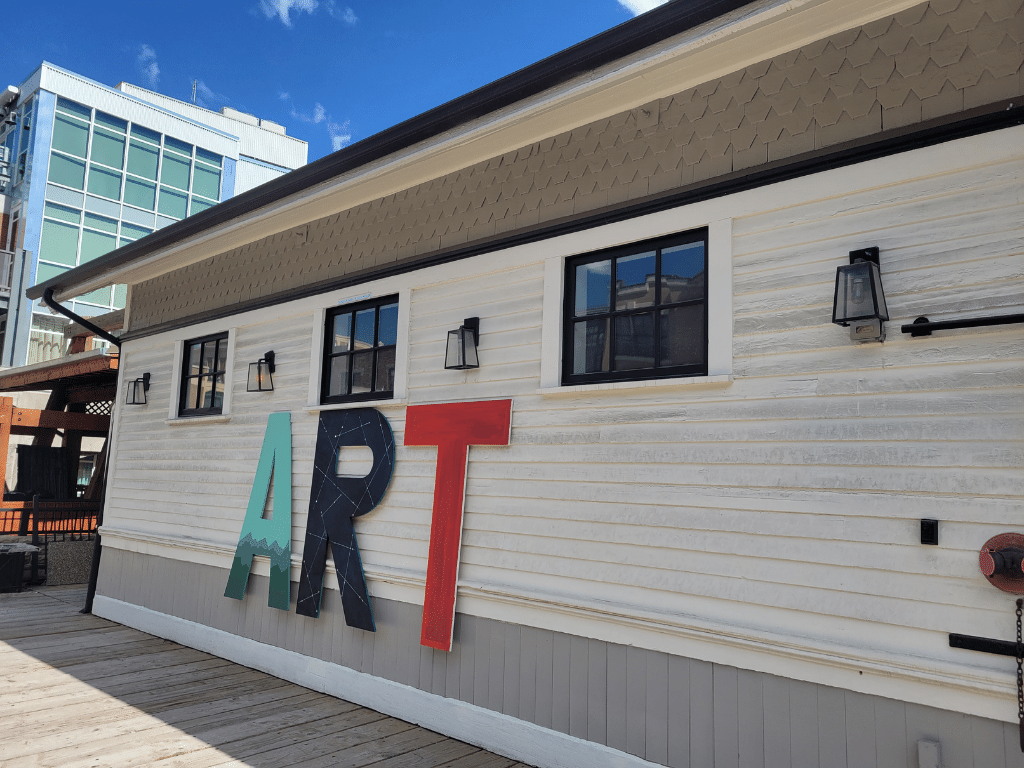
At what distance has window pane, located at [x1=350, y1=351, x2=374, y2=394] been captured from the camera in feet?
15.4

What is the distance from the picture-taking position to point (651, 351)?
3305mm

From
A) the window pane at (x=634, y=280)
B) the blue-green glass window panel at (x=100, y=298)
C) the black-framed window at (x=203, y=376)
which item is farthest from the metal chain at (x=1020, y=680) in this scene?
the blue-green glass window panel at (x=100, y=298)

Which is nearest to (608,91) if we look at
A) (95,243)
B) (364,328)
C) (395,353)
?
(395,353)

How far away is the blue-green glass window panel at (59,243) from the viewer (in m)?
15.3

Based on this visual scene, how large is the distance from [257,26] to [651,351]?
26882 mm

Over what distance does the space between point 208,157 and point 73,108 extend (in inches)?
129

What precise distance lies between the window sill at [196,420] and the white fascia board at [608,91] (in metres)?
1.85

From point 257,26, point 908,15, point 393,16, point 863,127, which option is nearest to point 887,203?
point 863,127

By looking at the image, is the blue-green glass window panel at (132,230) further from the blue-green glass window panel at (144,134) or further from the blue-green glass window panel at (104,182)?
the blue-green glass window panel at (144,134)

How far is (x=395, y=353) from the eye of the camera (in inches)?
177

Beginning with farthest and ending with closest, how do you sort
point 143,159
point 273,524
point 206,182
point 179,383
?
point 206,182 → point 143,159 → point 179,383 → point 273,524

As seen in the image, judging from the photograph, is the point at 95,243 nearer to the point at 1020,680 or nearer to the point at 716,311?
the point at 716,311

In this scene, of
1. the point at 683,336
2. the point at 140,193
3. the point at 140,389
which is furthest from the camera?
the point at 140,193

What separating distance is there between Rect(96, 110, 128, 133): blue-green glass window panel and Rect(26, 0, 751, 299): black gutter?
1425cm
